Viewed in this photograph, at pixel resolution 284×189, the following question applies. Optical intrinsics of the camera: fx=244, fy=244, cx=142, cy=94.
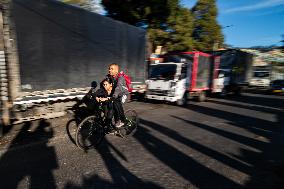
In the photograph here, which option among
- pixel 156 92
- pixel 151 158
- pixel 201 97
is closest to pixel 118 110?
pixel 151 158

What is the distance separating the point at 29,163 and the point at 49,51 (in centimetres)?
311

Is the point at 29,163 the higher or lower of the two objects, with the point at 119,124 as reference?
lower

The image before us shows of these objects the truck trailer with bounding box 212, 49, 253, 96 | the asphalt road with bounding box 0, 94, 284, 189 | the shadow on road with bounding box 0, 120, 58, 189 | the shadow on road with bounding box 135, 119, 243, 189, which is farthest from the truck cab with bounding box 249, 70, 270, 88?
the shadow on road with bounding box 0, 120, 58, 189

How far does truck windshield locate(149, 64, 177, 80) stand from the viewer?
12336 millimetres

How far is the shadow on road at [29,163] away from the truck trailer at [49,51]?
64 centimetres

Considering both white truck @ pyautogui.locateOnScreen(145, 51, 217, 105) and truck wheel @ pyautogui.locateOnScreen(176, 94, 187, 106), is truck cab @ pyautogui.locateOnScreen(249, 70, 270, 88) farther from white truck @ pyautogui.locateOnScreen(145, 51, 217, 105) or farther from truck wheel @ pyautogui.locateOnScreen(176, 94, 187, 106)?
truck wheel @ pyautogui.locateOnScreen(176, 94, 187, 106)

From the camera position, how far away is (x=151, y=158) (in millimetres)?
Answer: 5324

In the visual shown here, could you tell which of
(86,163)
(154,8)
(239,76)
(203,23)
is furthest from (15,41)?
(203,23)

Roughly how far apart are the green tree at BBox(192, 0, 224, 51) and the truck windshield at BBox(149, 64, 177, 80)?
25341mm

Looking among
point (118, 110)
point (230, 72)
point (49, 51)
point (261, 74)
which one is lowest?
point (118, 110)

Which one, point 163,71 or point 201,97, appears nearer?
point 163,71

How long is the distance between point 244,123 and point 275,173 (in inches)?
177

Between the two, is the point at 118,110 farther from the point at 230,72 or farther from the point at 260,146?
the point at 230,72

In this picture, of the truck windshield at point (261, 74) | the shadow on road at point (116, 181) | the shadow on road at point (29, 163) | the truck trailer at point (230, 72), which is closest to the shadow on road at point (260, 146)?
the shadow on road at point (116, 181)
